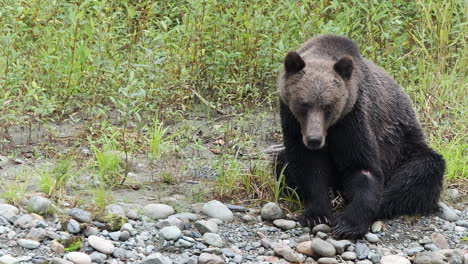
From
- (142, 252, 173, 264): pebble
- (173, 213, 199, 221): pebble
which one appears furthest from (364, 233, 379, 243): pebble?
(142, 252, 173, 264): pebble

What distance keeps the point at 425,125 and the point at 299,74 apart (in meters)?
2.42

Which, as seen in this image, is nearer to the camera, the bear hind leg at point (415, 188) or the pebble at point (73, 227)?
the pebble at point (73, 227)

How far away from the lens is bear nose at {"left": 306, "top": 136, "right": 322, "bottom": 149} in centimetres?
573

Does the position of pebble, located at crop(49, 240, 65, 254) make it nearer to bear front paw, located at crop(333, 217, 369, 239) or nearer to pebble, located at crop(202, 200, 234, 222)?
pebble, located at crop(202, 200, 234, 222)

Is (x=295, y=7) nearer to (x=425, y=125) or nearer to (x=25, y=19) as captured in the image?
(x=425, y=125)

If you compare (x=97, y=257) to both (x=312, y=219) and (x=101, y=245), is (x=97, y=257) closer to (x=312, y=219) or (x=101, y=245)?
(x=101, y=245)

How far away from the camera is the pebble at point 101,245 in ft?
17.0

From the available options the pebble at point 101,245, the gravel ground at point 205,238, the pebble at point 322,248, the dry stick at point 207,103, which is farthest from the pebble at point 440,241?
the dry stick at point 207,103

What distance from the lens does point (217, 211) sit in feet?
19.9

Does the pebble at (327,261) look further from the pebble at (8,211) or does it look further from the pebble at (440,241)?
the pebble at (8,211)

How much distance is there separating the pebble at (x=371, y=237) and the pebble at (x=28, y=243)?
2327 millimetres

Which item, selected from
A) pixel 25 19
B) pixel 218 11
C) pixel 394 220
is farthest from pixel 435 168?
pixel 25 19

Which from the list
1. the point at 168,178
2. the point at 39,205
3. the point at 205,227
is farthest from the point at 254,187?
the point at 39,205

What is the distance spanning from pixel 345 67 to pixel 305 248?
1315mm
